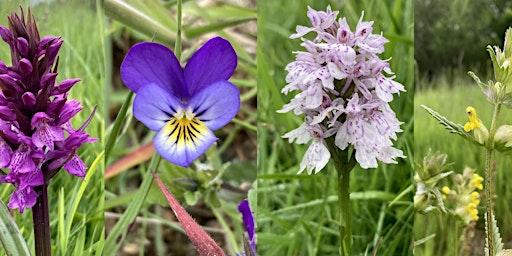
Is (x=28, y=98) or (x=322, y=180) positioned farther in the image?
(x=322, y=180)

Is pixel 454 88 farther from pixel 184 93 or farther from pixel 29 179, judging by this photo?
pixel 29 179

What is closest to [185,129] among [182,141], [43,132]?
[182,141]

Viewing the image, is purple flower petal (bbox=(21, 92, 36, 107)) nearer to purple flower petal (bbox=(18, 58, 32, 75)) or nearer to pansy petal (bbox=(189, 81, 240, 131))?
purple flower petal (bbox=(18, 58, 32, 75))

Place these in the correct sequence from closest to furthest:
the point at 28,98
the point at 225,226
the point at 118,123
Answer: the point at 28,98
the point at 118,123
the point at 225,226

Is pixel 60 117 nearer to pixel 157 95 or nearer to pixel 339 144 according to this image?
pixel 157 95

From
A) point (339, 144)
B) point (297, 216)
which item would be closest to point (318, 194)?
point (297, 216)

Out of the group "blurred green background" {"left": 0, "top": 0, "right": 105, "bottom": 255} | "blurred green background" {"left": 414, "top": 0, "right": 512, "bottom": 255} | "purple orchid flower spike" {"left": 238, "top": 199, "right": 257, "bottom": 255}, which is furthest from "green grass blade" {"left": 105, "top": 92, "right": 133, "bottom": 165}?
"blurred green background" {"left": 414, "top": 0, "right": 512, "bottom": 255}

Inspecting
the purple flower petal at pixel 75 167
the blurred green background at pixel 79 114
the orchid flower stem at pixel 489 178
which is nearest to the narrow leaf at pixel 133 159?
the blurred green background at pixel 79 114

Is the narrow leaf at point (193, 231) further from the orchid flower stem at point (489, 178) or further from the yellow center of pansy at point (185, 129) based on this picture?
the orchid flower stem at point (489, 178)
